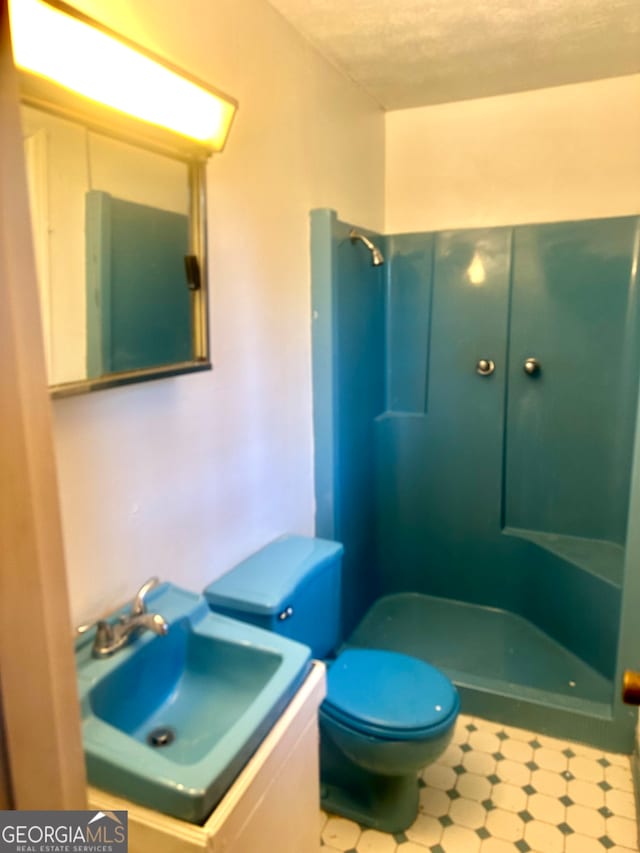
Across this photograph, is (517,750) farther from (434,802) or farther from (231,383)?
(231,383)

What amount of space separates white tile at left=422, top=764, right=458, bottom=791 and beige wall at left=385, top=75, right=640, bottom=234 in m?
2.00

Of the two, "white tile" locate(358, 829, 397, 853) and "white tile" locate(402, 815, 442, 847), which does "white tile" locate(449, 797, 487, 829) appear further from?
"white tile" locate(358, 829, 397, 853)

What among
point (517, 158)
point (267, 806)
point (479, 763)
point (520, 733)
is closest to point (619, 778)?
point (520, 733)

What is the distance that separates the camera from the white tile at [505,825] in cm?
164

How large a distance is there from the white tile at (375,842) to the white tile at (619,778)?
698 millimetres

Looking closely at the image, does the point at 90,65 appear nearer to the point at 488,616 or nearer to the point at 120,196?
the point at 120,196

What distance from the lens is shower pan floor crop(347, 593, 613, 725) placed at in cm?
209

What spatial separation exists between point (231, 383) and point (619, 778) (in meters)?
1.64

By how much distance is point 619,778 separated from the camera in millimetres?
1840

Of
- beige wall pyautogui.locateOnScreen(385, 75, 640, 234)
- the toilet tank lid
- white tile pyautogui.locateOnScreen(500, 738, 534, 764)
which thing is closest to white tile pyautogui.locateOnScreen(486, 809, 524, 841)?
white tile pyautogui.locateOnScreen(500, 738, 534, 764)

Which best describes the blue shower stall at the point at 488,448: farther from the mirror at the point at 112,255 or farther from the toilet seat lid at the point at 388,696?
the mirror at the point at 112,255

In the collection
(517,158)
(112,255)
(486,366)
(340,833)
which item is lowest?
(340,833)

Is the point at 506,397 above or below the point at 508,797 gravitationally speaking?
above

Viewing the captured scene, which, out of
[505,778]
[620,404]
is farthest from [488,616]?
[620,404]
